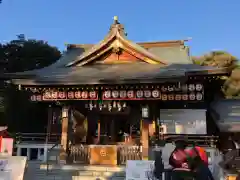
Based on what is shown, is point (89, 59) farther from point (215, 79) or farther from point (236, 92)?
point (236, 92)

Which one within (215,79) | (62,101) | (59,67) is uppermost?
(59,67)

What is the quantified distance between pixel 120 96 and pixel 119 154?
257cm

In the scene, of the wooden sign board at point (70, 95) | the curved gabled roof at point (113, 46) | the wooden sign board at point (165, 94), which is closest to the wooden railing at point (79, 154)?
the wooden sign board at point (70, 95)

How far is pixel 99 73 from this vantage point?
12.5 meters

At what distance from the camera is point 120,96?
38.1 feet

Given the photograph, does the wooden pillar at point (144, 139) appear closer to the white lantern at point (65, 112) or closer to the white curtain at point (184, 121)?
the white curtain at point (184, 121)

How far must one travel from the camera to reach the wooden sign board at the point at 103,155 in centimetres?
1170

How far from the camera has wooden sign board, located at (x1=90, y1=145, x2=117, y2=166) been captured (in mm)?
11695

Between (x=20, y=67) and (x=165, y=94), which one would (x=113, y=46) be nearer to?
(x=165, y=94)

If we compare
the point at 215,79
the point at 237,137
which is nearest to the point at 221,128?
the point at 237,137

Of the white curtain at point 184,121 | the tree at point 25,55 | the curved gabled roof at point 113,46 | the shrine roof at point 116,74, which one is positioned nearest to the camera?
the shrine roof at point 116,74

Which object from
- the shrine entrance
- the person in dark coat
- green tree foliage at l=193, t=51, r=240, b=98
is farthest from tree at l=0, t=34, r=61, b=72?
the person in dark coat

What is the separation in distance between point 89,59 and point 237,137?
8.37 m

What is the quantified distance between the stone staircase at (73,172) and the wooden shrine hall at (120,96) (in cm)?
95
